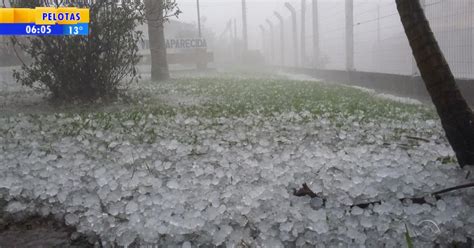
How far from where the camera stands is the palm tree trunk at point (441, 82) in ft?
4.41

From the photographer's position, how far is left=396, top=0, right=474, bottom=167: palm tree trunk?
1.34 metres

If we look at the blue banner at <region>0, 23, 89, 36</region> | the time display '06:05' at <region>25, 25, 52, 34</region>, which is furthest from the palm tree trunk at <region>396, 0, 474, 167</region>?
the time display '06:05' at <region>25, 25, 52, 34</region>

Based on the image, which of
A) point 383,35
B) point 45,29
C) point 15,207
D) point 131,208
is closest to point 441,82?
point 131,208

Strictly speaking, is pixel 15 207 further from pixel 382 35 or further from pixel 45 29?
pixel 382 35

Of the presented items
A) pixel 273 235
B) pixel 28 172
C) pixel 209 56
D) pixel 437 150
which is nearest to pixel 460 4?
pixel 437 150

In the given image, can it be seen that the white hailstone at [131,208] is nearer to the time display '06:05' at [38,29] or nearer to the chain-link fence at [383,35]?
the time display '06:05' at [38,29]

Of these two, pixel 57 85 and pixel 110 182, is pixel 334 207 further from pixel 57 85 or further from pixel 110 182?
pixel 57 85

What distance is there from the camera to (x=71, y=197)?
137 centimetres

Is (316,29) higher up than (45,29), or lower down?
higher up

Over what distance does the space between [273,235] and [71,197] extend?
0.80 m

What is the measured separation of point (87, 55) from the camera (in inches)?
151
